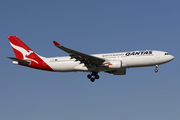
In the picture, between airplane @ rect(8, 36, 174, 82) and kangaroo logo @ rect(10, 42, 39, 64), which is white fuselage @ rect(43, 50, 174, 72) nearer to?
airplane @ rect(8, 36, 174, 82)

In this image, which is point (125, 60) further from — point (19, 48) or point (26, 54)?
point (19, 48)

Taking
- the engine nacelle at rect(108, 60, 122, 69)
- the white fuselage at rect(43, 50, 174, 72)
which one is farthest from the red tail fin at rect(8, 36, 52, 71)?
the engine nacelle at rect(108, 60, 122, 69)

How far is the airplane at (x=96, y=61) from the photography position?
124 feet

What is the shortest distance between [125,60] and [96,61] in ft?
12.9

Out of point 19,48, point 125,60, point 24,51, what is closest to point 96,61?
point 125,60

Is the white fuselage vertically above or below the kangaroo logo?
below

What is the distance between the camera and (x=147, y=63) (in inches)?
1501

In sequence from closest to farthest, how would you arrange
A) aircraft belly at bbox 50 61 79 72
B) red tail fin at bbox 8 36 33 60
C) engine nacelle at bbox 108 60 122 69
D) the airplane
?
engine nacelle at bbox 108 60 122 69 < the airplane < aircraft belly at bbox 50 61 79 72 < red tail fin at bbox 8 36 33 60

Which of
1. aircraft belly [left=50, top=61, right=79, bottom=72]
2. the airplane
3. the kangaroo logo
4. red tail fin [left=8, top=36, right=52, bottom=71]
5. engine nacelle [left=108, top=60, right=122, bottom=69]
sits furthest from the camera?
the kangaroo logo

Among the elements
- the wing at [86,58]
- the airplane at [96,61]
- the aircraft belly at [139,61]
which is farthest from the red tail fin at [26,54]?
the aircraft belly at [139,61]

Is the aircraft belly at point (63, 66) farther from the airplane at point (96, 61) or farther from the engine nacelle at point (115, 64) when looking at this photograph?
the engine nacelle at point (115, 64)

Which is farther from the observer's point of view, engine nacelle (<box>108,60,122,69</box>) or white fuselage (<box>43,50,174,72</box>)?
white fuselage (<box>43,50,174,72</box>)

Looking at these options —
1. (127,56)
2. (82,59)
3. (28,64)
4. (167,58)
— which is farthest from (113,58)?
(28,64)

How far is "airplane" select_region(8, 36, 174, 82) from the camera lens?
3788 cm
